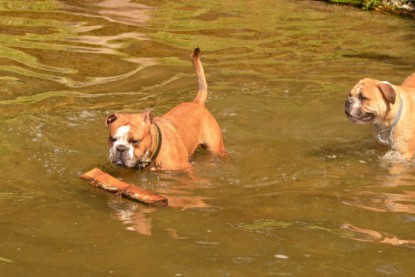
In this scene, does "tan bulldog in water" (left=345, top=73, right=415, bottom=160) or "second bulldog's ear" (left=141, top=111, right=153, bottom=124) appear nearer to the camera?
"second bulldog's ear" (left=141, top=111, right=153, bottom=124)

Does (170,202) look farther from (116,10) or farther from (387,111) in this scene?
(116,10)

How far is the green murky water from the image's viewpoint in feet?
21.2

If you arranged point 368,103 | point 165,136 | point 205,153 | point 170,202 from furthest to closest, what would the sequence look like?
point 205,153, point 368,103, point 165,136, point 170,202

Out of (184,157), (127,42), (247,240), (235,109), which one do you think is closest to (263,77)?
(235,109)

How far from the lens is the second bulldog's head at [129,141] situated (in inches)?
326

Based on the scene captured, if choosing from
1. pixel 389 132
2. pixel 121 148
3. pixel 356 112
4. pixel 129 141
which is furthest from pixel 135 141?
pixel 389 132

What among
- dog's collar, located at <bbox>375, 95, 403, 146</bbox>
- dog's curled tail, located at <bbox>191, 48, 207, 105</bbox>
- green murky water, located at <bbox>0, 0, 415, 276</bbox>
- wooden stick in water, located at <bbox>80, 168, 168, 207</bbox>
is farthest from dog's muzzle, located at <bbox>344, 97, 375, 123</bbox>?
wooden stick in water, located at <bbox>80, 168, 168, 207</bbox>

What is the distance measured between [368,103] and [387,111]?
0.83 ft

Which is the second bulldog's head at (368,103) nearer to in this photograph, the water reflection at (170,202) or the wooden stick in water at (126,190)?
the water reflection at (170,202)

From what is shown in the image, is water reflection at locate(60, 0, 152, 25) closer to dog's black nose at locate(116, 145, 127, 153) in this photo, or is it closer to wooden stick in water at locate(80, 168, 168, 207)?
dog's black nose at locate(116, 145, 127, 153)

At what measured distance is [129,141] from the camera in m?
8.33

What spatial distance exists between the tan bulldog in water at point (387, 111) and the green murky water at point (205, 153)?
291 mm

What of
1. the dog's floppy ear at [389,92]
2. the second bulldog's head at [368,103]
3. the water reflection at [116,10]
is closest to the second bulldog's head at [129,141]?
the second bulldog's head at [368,103]

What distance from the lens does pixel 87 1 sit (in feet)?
59.1
